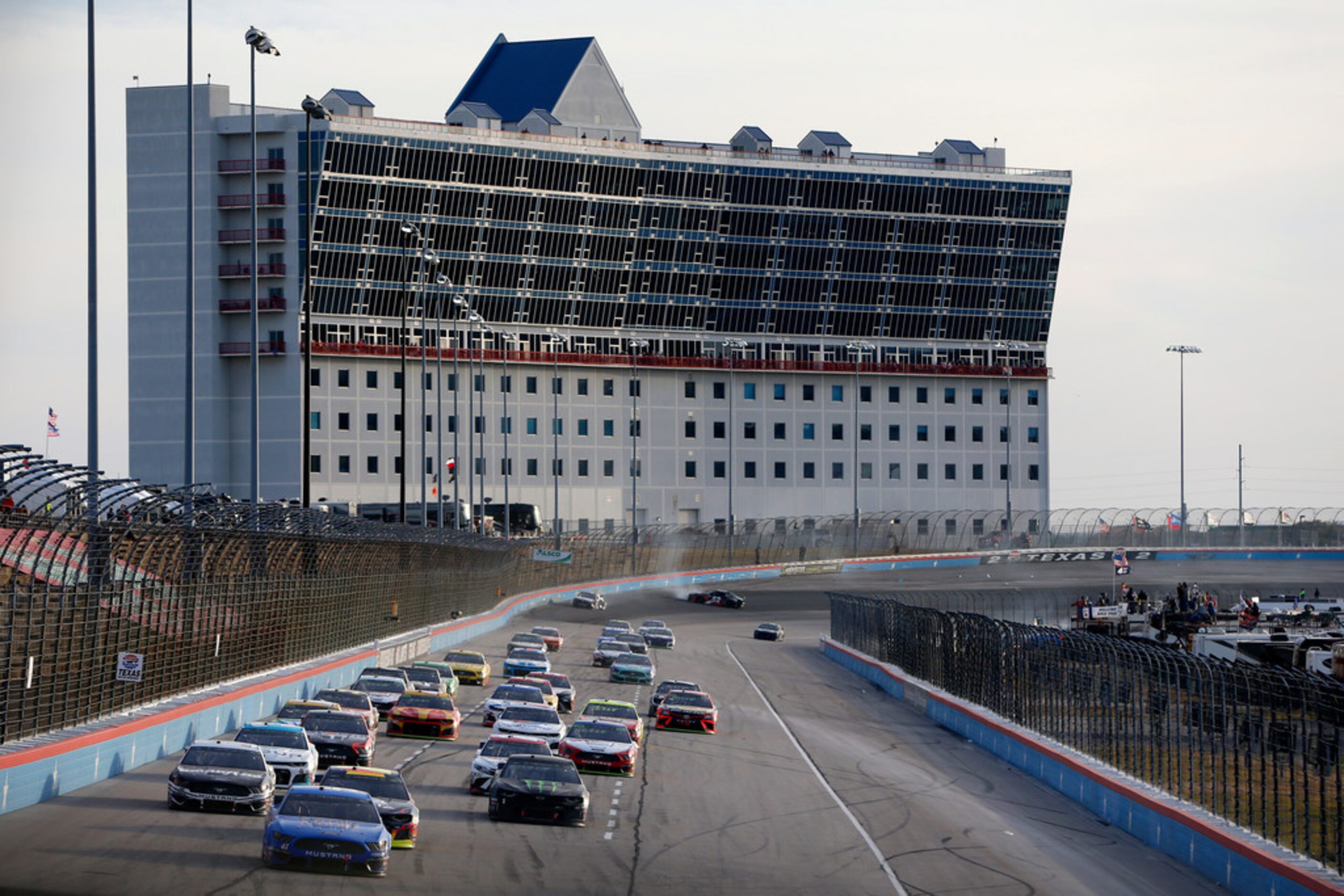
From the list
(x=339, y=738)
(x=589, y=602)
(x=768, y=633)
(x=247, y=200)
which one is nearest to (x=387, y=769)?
(x=339, y=738)

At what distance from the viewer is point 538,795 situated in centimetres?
2550

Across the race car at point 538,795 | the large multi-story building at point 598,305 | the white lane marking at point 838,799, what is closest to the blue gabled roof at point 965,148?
the large multi-story building at point 598,305

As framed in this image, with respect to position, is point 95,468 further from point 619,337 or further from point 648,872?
point 619,337

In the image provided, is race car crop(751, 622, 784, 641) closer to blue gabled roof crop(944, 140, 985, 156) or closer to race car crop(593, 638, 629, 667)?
race car crop(593, 638, 629, 667)

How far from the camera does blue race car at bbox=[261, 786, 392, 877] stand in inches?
806

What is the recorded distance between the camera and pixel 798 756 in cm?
3703

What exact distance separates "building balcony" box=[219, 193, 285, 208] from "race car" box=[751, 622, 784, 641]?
57713mm

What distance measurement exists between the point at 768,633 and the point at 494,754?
53.4 meters

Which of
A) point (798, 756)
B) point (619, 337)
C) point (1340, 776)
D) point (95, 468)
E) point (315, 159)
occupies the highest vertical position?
point (315, 159)

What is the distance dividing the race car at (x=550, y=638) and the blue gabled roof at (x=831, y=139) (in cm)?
8187

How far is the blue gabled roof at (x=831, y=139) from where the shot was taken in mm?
141625

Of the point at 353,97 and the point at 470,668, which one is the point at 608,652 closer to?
the point at 470,668

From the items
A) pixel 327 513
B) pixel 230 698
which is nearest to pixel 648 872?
pixel 230 698

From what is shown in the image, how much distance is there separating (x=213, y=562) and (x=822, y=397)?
108325 millimetres
